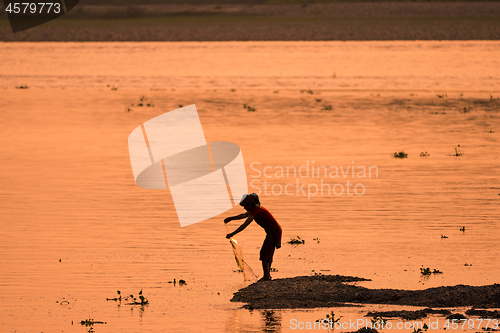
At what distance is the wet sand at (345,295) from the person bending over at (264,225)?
63 cm

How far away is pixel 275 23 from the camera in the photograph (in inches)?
3588

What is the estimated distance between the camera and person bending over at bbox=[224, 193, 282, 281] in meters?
13.6

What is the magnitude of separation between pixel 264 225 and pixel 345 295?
2.07 m

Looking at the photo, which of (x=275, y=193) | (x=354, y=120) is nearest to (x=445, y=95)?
(x=354, y=120)

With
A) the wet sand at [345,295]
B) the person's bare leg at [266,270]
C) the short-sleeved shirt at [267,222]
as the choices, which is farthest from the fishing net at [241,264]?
the wet sand at [345,295]

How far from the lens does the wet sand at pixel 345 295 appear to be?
11953mm

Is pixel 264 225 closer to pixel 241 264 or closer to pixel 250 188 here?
pixel 241 264

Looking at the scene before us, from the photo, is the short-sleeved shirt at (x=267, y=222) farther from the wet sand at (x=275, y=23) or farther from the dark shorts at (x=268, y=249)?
the wet sand at (x=275, y=23)

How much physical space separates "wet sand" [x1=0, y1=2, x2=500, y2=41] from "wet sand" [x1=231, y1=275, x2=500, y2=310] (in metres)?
66.3

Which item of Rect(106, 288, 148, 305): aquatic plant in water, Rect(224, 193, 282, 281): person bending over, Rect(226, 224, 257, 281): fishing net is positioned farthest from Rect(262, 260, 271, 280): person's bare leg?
Rect(106, 288, 148, 305): aquatic plant in water

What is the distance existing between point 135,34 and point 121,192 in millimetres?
63182

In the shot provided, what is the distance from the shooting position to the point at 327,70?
190 feet

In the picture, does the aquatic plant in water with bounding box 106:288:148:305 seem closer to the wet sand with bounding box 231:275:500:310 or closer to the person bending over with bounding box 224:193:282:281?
the wet sand with bounding box 231:275:500:310

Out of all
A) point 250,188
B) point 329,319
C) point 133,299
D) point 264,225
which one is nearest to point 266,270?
point 264,225
